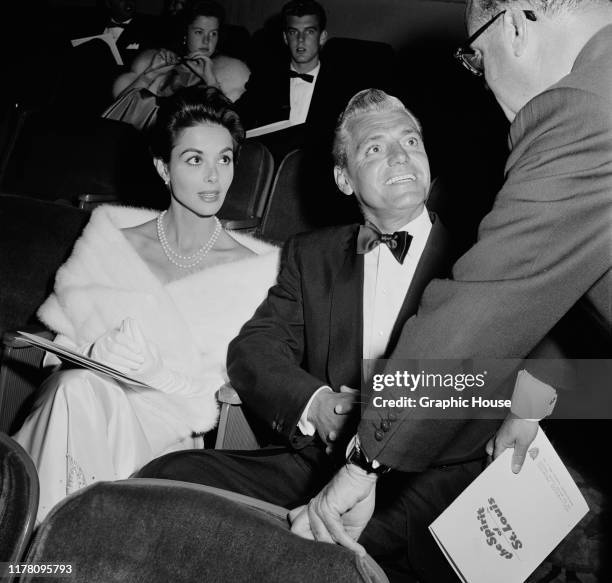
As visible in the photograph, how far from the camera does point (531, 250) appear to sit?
0.97 metres

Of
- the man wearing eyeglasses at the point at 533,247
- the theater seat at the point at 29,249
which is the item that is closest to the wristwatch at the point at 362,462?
the man wearing eyeglasses at the point at 533,247

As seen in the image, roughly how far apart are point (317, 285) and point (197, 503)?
43.5 inches

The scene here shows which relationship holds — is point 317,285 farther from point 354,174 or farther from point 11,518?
point 11,518

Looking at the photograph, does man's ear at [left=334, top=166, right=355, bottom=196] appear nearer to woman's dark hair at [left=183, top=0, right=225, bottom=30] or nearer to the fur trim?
the fur trim

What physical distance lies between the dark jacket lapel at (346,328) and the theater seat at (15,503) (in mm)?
997

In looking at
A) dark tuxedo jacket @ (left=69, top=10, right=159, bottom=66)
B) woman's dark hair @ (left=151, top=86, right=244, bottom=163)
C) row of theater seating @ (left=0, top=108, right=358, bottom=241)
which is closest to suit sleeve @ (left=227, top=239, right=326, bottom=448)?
woman's dark hair @ (left=151, top=86, right=244, bottom=163)

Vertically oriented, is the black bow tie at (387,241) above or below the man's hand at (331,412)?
above

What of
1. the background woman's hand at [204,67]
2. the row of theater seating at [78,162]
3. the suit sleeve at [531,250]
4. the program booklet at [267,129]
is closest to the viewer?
the suit sleeve at [531,250]

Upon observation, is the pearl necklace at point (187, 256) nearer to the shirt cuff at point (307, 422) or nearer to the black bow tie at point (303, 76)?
the shirt cuff at point (307, 422)

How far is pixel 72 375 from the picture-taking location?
1.91 m

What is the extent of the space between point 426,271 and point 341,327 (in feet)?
0.91

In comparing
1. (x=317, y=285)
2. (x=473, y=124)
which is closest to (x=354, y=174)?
(x=317, y=285)

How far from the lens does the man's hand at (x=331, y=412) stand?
1590mm

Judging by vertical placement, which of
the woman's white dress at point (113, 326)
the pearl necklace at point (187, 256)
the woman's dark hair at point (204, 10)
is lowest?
the woman's white dress at point (113, 326)
